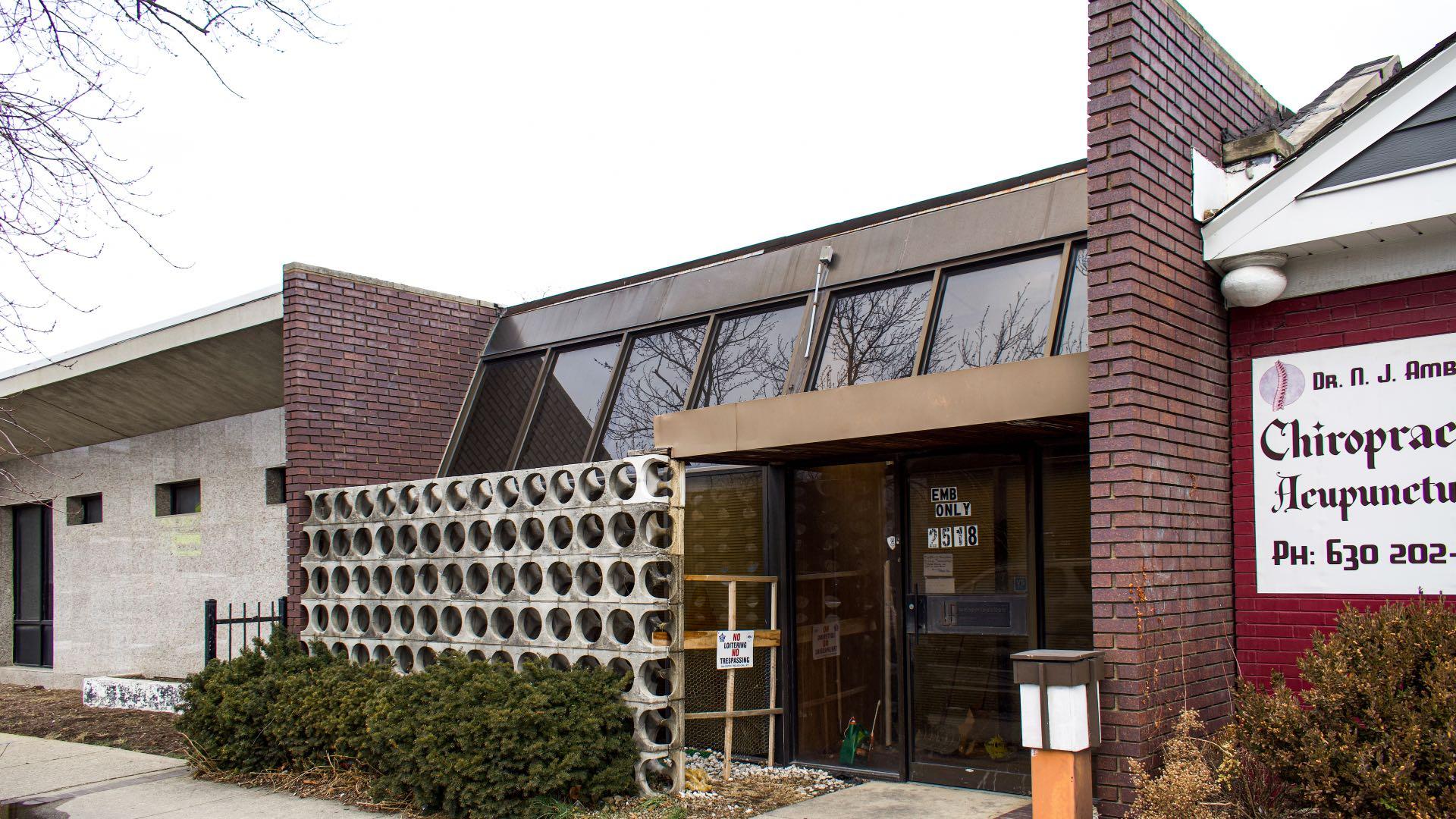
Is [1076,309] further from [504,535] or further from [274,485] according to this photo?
[274,485]

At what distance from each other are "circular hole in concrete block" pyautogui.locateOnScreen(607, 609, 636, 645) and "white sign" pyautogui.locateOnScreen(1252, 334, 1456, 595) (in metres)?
3.90

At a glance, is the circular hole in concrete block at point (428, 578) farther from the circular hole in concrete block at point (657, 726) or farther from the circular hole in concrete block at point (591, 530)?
the circular hole in concrete block at point (657, 726)

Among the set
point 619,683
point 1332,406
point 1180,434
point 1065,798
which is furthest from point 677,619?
point 1332,406

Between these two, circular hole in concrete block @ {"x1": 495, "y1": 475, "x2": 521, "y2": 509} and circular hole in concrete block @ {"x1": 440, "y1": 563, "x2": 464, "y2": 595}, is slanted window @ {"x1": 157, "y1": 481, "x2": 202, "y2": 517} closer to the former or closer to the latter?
circular hole in concrete block @ {"x1": 440, "y1": 563, "x2": 464, "y2": 595}

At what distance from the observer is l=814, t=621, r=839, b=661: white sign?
8078 millimetres

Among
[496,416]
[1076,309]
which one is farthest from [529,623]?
[1076,309]

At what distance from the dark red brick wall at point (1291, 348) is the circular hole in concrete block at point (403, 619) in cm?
620

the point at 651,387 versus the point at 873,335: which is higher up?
the point at 873,335

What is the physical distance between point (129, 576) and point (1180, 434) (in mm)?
13071

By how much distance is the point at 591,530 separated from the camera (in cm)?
789

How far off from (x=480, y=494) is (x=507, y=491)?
0.46m

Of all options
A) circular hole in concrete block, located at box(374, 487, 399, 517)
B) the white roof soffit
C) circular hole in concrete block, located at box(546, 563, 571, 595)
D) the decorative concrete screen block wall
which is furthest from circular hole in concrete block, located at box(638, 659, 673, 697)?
the white roof soffit

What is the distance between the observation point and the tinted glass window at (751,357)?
852cm

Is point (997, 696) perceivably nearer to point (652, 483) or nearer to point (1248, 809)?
point (1248, 809)
